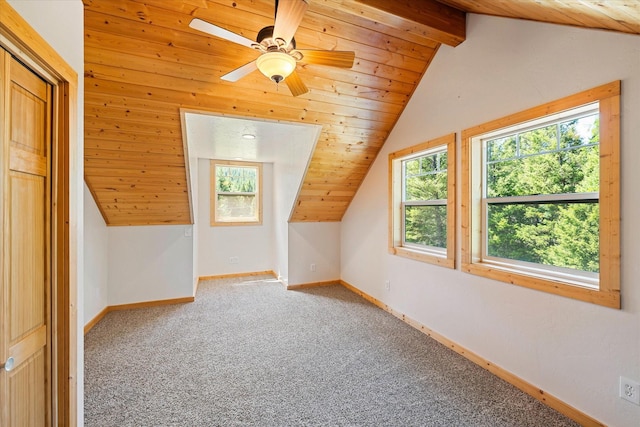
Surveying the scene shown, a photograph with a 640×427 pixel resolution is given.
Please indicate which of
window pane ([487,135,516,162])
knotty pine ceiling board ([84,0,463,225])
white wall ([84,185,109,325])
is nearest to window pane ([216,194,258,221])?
knotty pine ceiling board ([84,0,463,225])

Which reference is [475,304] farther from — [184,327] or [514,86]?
[184,327]

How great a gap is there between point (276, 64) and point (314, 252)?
3.54 m

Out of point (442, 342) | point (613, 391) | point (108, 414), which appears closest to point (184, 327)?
point (108, 414)


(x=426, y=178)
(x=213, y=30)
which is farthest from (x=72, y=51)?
(x=426, y=178)

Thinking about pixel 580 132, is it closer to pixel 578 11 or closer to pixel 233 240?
pixel 578 11

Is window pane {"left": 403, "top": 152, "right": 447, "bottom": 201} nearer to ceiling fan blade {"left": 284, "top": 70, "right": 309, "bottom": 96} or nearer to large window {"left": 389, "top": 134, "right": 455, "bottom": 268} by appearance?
large window {"left": 389, "top": 134, "right": 455, "bottom": 268}

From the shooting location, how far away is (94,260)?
3.32 meters

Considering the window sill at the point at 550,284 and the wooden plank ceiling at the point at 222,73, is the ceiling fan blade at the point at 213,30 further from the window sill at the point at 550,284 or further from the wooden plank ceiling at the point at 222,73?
the window sill at the point at 550,284

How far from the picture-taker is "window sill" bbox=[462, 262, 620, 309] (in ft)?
5.44

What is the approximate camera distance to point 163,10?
2.01 meters

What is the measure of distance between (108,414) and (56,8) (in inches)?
90.1

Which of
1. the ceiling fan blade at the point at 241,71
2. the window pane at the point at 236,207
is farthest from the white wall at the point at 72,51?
the window pane at the point at 236,207

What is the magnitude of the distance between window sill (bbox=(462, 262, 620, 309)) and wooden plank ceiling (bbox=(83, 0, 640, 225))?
146 centimetres

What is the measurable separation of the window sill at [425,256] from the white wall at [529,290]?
77mm
